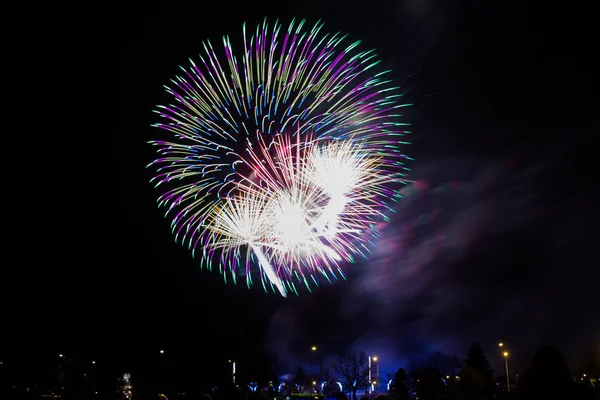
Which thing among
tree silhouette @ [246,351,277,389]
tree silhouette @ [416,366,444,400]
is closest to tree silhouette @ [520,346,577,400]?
tree silhouette @ [416,366,444,400]

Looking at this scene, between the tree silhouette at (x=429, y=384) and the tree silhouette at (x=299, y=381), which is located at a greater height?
the tree silhouette at (x=429, y=384)

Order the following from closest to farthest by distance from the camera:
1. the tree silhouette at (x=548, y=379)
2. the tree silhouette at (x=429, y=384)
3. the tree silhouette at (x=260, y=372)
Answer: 1. the tree silhouette at (x=548, y=379)
2. the tree silhouette at (x=429, y=384)
3. the tree silhouette at (x=260, y=372)

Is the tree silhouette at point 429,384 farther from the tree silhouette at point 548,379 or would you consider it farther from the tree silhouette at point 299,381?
the tree silhouette at point 299,381

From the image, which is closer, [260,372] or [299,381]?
[260,372]

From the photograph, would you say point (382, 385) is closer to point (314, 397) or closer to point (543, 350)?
point (314, 397)

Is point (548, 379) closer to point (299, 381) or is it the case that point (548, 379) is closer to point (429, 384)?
point (429, 384)

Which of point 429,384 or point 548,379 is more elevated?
point 548,379

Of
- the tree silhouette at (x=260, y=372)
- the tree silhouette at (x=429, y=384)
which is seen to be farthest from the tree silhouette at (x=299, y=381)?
the tree silhouette at (x=429, y=384)

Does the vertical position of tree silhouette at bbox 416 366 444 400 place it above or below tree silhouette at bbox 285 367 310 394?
above

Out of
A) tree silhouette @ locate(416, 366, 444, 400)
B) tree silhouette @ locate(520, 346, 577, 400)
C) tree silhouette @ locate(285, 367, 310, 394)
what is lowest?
tree silhouette @ locate(285, 367, 310, 394)

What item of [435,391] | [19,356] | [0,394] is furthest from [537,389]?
[19,356]

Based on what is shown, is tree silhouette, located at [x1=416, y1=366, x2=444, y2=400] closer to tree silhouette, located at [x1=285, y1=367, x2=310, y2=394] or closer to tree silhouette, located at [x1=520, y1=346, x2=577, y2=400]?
tree silhouette, located at [x1=520, y1=346, x2=577, y2=400]

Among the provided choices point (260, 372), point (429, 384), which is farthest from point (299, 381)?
point (429, 384)

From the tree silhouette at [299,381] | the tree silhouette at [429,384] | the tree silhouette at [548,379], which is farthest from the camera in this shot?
the tree silhouette at [299,381]
